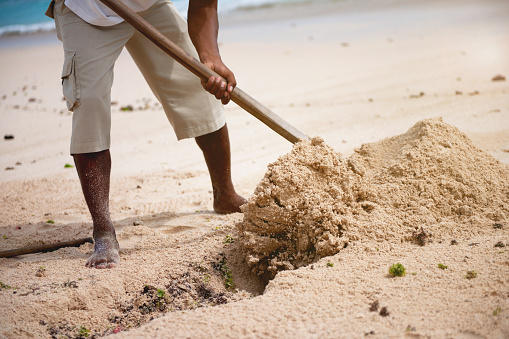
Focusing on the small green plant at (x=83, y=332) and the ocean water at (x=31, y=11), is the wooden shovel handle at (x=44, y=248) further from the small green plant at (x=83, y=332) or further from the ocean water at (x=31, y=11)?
the ocean water at (x=31, y=11)

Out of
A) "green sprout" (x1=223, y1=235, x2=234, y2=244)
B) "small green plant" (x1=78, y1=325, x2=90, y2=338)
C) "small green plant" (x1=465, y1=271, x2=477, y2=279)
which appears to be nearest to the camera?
"small green plant" (x1=465, y1=271, x2=477, y2=279)

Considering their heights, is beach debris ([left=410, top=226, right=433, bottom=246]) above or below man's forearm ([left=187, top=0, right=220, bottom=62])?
below

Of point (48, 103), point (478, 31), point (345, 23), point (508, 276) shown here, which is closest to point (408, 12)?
point (345, 23)

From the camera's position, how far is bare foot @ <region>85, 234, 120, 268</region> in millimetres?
2477

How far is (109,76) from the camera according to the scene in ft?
8.59

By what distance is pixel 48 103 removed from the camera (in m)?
6.82

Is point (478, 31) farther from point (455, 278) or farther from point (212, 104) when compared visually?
point (455, 278)

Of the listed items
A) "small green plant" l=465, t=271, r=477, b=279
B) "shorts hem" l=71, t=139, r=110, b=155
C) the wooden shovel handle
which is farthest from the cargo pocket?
"small green plant" l=465, t=271, r=477, b=279

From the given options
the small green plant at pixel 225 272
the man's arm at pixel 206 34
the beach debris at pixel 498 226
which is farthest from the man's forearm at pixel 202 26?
the beach debris at pixel 498 226

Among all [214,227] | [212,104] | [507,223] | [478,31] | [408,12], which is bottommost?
[214,227]

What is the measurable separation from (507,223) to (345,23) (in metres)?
10.1

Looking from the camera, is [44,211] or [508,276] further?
[44,211]

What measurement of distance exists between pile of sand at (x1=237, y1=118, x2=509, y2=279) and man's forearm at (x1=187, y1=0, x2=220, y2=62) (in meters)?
0.74

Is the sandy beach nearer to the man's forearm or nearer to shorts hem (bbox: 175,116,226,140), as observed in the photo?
shorts hem (bbox: 175,116,226,140)
